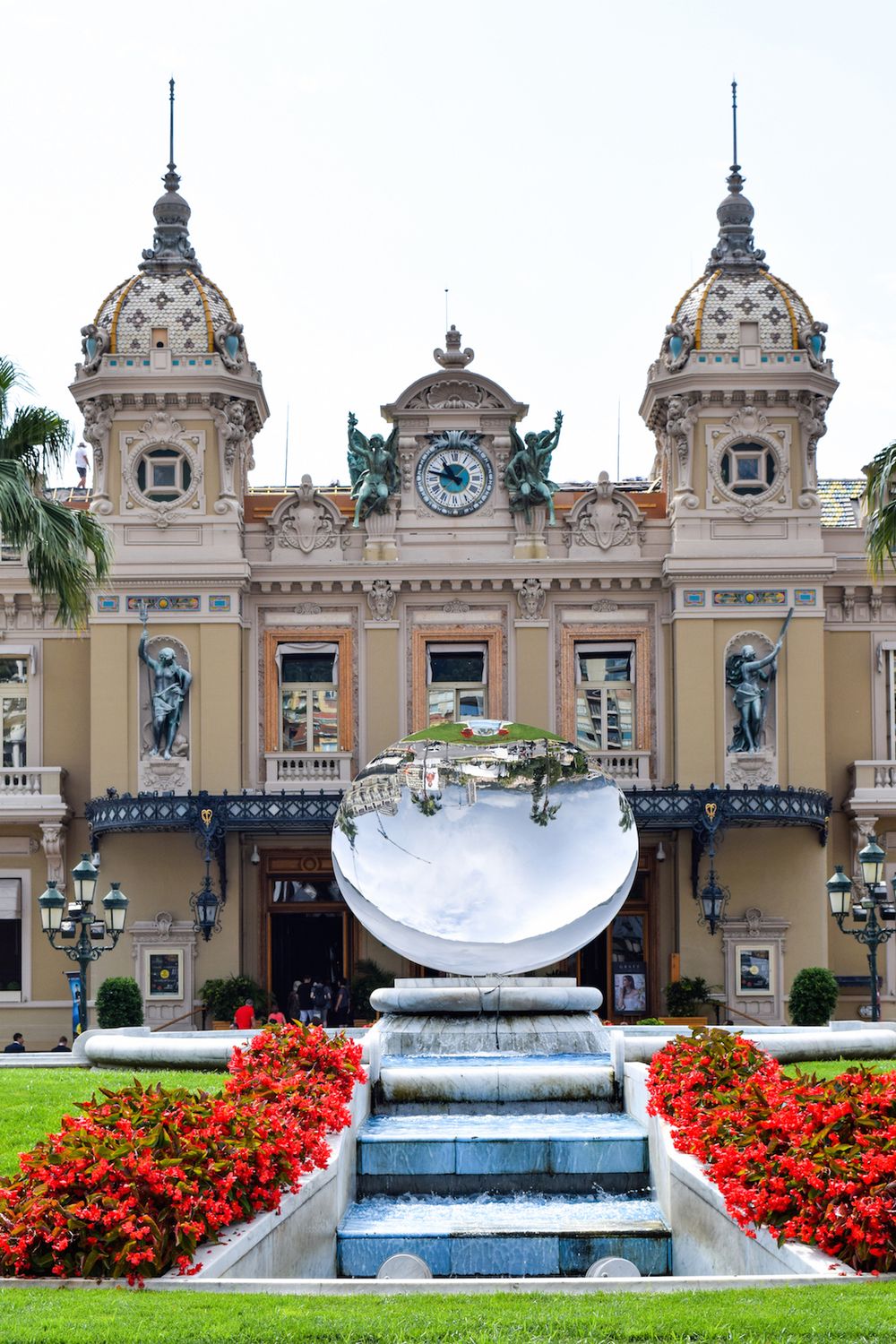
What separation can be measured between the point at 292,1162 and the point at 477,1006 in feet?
28.7

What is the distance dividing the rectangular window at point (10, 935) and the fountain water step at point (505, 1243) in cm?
2672

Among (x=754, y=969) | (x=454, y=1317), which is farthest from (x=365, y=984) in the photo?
(x=454, y=1317)

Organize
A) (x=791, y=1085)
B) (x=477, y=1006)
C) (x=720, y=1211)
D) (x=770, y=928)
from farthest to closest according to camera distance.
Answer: (x=770, y=928) → (x=477, y=1006) → (x=791, y=1085) → (x=720, y=1211)

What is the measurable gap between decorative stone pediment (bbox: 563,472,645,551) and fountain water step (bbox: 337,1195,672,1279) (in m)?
27.0

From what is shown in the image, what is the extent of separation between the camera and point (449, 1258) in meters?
17.3

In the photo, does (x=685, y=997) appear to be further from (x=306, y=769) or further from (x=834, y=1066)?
(x=834, y=1066)

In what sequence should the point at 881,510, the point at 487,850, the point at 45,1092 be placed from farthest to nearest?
the point at 487,850, the point at 881,510, the point at 45,1092

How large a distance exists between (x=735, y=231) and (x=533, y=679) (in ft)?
37.1

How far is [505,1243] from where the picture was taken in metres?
17.3

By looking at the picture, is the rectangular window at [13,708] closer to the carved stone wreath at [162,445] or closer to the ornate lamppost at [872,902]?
the carved stone wreath at [162,445]

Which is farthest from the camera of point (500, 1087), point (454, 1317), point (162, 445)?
point (162, 445)

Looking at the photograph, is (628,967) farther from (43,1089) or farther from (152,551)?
(43,1089)

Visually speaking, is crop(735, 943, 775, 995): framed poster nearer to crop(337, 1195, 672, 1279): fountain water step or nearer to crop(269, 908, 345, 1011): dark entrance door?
crop(269, 908, 345, 1011): dark entrance door

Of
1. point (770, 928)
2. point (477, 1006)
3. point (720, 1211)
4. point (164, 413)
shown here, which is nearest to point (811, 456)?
point (770, 928)
